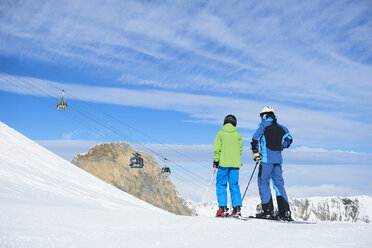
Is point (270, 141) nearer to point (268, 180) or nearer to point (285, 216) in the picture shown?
point (268, 180)

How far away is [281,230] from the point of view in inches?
220

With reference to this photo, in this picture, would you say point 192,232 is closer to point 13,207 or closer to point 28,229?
point 28,229

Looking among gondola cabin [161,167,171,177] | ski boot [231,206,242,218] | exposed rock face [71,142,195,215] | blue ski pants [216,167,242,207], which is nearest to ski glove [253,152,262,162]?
blue ski pants [216,167,242,207]

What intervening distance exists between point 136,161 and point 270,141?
22.3m

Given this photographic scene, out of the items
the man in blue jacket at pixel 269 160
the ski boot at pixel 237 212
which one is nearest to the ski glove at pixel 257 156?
the man in blue jacket at pixel 269 160

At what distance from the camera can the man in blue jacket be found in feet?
26.8

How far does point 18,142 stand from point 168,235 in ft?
31.8

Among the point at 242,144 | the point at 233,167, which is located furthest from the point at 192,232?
the point at 242,144

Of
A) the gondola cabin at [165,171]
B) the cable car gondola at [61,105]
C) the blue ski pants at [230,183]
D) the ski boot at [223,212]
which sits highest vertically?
the cable car gondola at [61,105]

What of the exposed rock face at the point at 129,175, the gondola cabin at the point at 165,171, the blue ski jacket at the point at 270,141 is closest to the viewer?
the blue ski jacket at the point at 270,141

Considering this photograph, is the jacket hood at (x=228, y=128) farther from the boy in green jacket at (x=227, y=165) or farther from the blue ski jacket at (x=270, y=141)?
the blue ski jacket at (x=270, y=141)

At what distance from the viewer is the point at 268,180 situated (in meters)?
8.26

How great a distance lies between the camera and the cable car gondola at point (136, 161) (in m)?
29.3

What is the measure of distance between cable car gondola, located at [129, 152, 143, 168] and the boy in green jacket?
2175 cm
